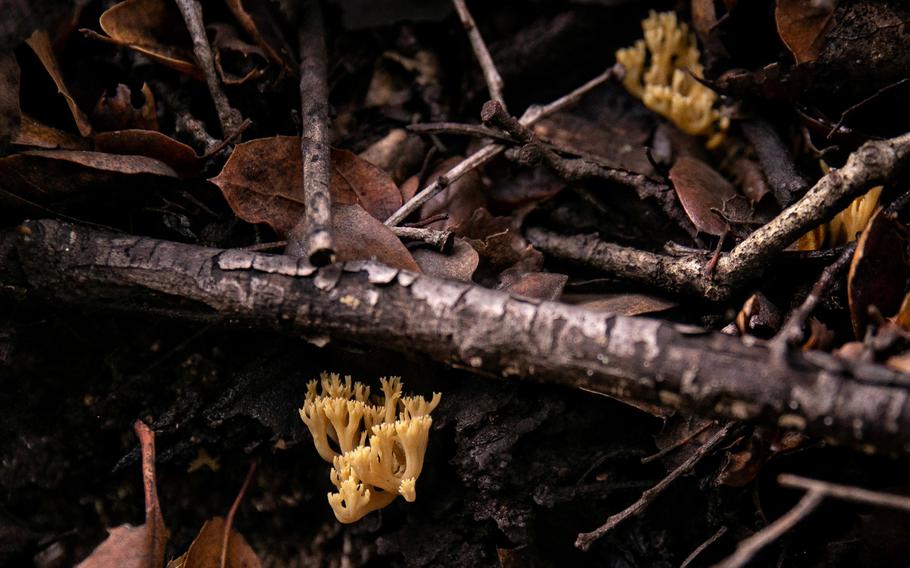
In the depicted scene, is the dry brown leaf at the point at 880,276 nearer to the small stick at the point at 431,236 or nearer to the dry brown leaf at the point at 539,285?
the dry brown leaf at the point at 539,285

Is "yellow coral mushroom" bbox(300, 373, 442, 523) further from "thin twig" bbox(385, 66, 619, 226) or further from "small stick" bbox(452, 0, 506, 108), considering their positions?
"small stick" bbox(452, 0, 506, 108)

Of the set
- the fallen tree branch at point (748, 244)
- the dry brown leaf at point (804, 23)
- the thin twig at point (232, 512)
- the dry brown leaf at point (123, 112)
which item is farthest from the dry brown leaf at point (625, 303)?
the dry brown leaf at point (123, 112)

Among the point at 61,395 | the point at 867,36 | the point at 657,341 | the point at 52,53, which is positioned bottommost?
the point at 61,395

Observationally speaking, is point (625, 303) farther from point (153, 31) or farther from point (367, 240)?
point (153, 31)

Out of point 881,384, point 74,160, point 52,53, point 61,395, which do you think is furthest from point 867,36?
point 61,395

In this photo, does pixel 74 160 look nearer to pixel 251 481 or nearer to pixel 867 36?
pixel 251 481
